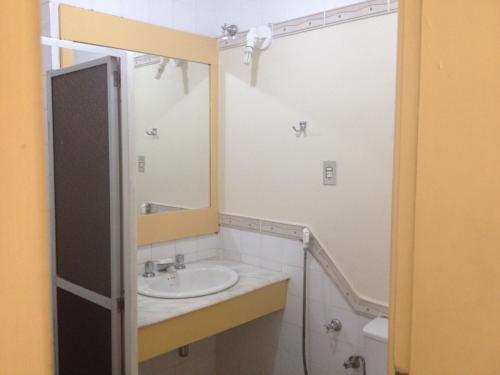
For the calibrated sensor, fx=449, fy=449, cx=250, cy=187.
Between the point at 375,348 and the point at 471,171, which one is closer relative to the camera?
the point at 471,171

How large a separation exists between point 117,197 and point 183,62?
119cm

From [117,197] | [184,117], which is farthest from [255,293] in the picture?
[184,117]

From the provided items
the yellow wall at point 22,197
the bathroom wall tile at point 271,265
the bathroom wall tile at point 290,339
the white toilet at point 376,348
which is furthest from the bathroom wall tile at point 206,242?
the yellow wall at point 22,197

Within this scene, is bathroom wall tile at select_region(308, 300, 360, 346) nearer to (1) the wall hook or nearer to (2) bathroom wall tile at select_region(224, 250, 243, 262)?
(2) bathroom wall tile at select_region(224, 250, 243, 262)

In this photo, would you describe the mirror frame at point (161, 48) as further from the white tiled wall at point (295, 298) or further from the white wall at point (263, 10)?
the white wall at point (263, 10)

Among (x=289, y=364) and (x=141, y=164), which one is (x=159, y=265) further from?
(x=289, y=364)

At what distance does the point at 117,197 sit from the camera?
1640mm

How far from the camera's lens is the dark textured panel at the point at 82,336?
174 centimetres

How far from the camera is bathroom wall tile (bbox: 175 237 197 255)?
2582 millimetres

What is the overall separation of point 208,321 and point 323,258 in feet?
2.12

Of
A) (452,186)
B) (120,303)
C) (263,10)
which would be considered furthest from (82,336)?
(263,10)

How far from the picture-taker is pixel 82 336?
1.84m

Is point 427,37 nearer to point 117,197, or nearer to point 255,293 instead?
point 117,197

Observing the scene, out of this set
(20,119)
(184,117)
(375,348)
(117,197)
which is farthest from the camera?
(184,117)
